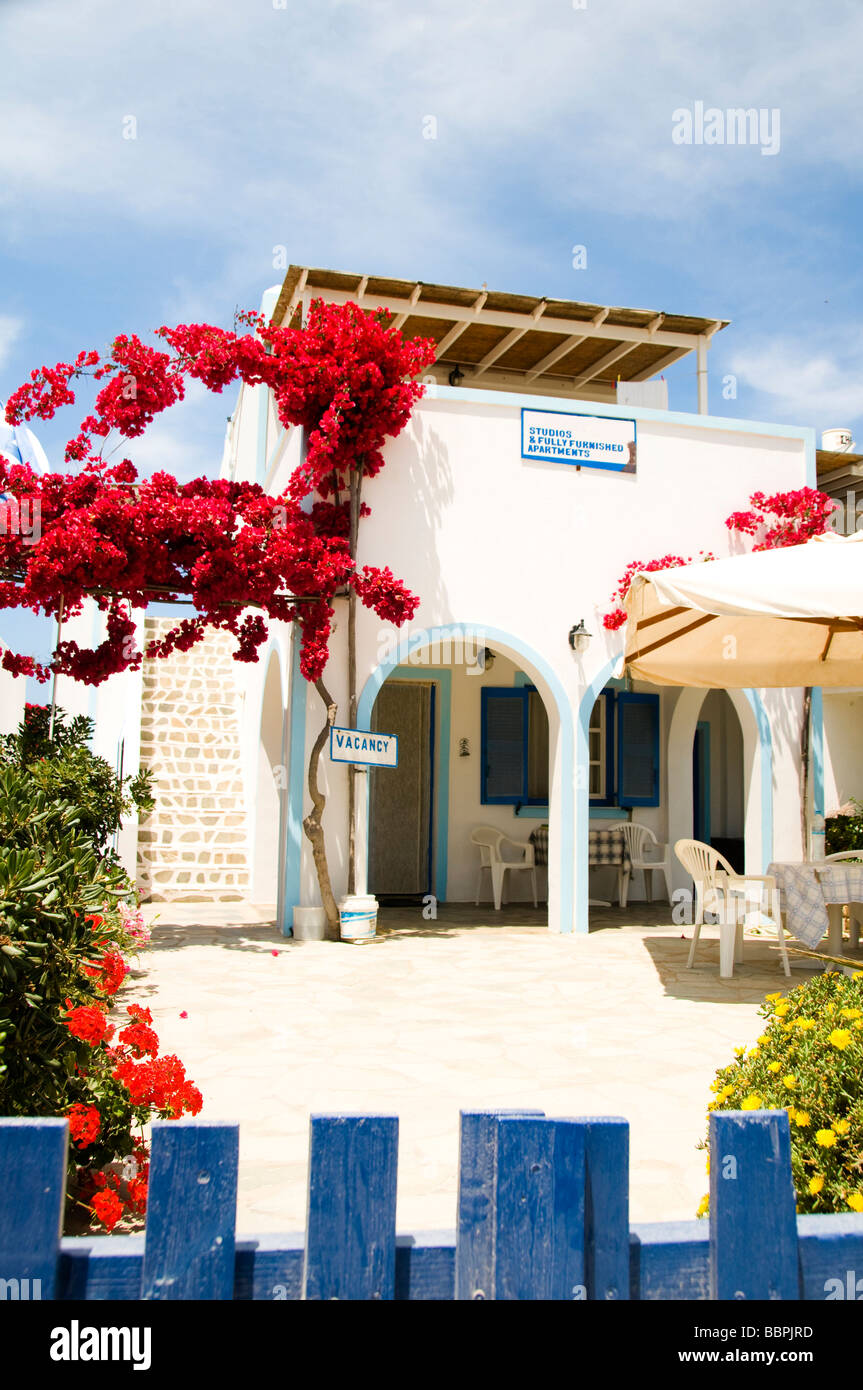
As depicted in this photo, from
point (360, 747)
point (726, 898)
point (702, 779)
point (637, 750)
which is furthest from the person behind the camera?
point (702, 779)

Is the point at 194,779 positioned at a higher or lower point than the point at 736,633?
lower

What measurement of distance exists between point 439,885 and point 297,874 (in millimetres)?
3331

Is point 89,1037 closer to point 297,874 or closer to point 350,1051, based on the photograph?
point 350,1051

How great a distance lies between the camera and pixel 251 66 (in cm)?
665

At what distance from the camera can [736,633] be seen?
778 centimetres

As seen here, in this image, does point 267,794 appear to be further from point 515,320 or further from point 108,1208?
point 108,1208

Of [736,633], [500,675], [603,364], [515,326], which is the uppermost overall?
[603,364]

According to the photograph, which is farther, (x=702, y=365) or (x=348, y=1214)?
(x=702, y=365)

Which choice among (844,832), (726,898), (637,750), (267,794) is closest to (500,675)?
(637,750)

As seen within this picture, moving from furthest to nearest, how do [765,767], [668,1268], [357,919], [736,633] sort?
[765,767]
[357,919]
[736,633]
[668,1268]

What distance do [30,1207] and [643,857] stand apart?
11.5m

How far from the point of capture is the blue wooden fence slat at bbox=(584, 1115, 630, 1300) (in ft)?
5.32
